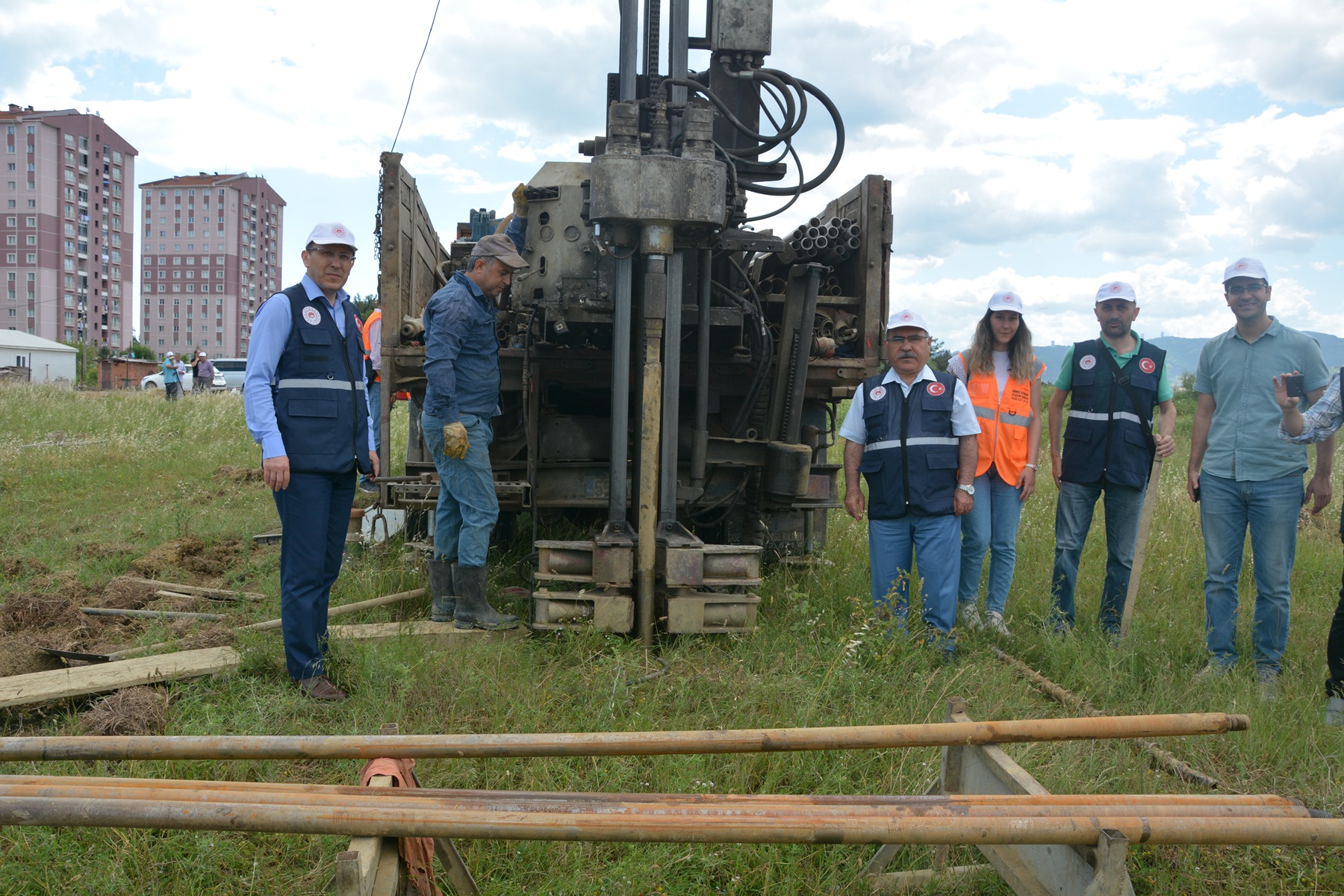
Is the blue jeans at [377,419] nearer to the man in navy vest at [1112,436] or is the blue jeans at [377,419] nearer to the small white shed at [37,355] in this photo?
the man in navy vest at [1112,436]

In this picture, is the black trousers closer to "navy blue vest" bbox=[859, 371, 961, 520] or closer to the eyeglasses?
"navy blue vest" bbox=[859, 371, 961, 520]

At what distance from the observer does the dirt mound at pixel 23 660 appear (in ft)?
14.4

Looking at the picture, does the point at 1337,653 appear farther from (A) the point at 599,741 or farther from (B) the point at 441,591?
(B) the point at 441,591

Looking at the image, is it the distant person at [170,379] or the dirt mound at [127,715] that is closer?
the dirt mound at [127,715]

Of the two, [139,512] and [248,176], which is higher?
[248,176]

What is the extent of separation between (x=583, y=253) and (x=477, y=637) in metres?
2.11

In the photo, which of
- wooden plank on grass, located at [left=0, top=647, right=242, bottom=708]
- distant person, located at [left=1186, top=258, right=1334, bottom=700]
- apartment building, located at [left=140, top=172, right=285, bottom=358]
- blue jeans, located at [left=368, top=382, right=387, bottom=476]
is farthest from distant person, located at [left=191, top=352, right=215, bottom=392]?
apartment building, located at [left=140, top=172, right=285, bottom=358]

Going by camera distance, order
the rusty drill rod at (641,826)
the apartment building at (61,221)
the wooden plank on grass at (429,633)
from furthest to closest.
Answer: the apartment building at (61,221), the wooden plank on grass at (429,633), the rusty drill rod at (641,826)

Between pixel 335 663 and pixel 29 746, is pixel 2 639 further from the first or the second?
pixel 29 746

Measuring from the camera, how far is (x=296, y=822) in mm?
2133

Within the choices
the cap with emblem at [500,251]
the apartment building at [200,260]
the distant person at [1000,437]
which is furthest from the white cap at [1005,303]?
the apartment building at [200,260]

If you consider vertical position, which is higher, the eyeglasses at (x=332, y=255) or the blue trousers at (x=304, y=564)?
the eyeglasses at (x=332, y=255)

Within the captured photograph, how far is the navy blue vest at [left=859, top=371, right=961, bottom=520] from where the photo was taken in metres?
4.95

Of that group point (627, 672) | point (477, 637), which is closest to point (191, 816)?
point (627, 672)
